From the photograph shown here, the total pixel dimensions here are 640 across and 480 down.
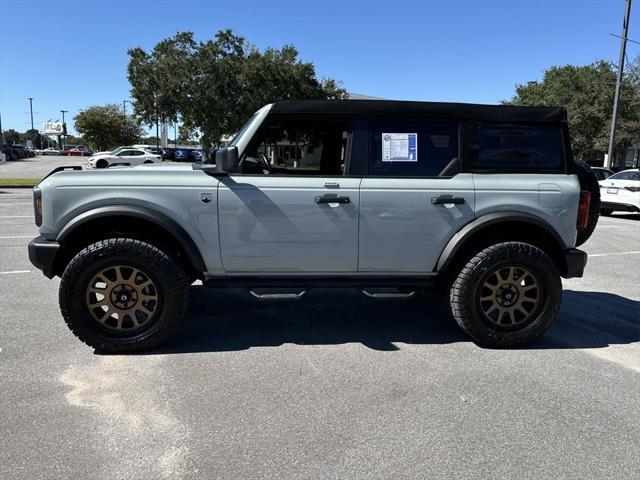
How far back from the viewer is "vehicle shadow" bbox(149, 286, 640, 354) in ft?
14.3

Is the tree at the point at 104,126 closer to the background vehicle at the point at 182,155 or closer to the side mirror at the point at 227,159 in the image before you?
the background vehicle at the point at 182,155

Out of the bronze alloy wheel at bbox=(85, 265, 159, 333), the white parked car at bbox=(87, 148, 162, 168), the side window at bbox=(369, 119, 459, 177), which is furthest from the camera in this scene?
the white parked car at bbox=(87, 148, 162, 168)

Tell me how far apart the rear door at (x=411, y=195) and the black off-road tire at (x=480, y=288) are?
12.3 inches

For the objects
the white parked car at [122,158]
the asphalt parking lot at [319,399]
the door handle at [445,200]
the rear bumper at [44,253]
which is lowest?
the asphalt parking lot at [319,399]

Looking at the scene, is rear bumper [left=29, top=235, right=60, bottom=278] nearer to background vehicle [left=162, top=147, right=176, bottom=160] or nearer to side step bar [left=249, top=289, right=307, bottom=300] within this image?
side step bar [left=249, top=289, right=307, bottom=300]

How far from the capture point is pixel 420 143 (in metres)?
4.17

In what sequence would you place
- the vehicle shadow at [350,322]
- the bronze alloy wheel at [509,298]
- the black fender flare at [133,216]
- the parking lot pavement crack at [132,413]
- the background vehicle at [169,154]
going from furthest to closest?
the background vehicle at [169,154]
the vehicle shadow at [350,322]
the bronze alloy wheel at [509,298]
the black fender flare at [133,216]
the parking lot pavement crack at [132,413]

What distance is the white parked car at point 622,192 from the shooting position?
45.9ft

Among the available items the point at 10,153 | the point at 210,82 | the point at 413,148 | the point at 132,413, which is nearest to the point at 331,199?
the point at 413,148

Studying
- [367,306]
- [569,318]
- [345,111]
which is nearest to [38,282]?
[367,306]

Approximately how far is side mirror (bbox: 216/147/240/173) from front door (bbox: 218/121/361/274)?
0.11m

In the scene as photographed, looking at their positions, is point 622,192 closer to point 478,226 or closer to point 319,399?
point 478,226

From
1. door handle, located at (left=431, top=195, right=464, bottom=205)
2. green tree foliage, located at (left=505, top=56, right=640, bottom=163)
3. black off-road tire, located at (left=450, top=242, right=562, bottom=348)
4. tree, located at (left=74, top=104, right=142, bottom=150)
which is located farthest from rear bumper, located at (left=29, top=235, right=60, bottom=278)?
tree, located at (left=74, top=104, right=142, bottom=150)

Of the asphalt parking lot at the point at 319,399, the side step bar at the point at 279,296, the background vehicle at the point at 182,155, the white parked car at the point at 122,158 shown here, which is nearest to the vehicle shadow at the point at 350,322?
the asphalt parking lot at the point at 319,399
